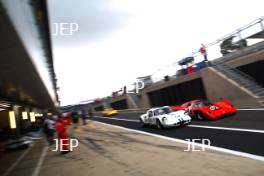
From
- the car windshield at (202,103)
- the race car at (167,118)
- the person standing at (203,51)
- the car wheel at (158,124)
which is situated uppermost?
the person standing at (203,51)

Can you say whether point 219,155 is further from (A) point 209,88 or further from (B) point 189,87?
(B) point 189,87

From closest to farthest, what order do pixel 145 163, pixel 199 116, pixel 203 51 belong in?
pixel 145 163
pixel 199 116
pixel 203 51

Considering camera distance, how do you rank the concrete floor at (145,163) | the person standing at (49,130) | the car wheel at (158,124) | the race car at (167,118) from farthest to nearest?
the person standing at (49,130), the car wheel at (158,124), the race car at (167,118), the concrete floor at (145,163)

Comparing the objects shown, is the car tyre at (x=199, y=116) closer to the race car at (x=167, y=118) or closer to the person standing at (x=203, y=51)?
the race car at (x=167, y=118)

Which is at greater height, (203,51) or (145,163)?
(203,51)

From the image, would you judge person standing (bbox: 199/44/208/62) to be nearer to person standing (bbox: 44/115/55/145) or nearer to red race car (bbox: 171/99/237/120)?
red race car (bbox: 171/99/237/120)

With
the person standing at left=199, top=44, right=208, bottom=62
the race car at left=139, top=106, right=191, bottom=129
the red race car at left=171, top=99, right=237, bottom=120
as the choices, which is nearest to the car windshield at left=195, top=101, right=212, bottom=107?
the red race car at left=171, top=99, right=237, bottom=120

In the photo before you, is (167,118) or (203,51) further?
(203,51)

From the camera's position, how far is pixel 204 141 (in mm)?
10680

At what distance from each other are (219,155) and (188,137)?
3.80m

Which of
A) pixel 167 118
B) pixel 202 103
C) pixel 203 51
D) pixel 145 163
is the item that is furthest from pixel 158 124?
pixel 203 51

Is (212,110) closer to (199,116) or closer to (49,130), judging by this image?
(199,116)

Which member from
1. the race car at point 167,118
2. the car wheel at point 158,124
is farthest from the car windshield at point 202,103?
the car wheel at point 158,124

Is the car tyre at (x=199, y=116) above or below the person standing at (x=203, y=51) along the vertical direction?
below
